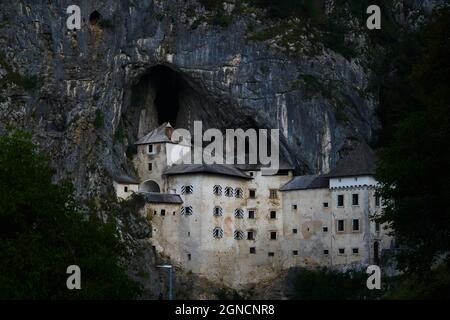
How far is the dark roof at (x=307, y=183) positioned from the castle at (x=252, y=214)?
0.09 m

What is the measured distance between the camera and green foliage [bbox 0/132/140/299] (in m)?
46.7

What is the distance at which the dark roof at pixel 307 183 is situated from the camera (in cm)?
9312

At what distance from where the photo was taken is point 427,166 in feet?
158

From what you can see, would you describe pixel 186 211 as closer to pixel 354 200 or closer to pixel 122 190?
pixel 122 190

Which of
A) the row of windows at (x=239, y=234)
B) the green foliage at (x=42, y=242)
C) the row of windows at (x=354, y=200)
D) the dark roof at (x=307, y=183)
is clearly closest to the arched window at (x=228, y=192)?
the row of windows at (x=239, y=234)

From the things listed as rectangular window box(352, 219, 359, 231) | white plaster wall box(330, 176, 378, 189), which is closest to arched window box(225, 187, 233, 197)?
white plaster wall box(330, 176, 378, 189)

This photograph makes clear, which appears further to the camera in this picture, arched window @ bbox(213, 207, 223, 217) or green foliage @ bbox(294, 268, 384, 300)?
arched window @ bbox(213, 207, 223, 217)

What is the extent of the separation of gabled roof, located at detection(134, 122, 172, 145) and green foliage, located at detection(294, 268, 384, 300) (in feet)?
55.4

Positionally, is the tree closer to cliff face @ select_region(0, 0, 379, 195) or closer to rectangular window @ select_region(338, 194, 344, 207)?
rectangular window @ select_region(338, 194, 344, 207)

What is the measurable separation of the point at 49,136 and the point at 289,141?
69.5 feet

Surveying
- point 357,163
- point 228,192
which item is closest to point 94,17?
point 228,192

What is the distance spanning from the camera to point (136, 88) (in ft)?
323
